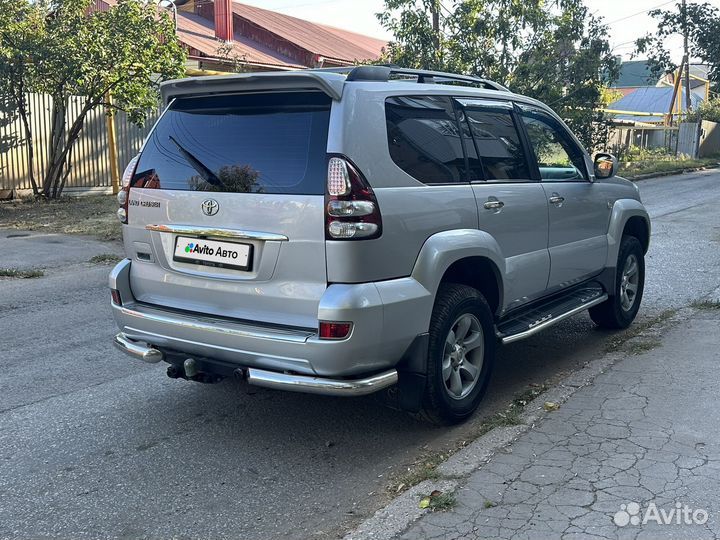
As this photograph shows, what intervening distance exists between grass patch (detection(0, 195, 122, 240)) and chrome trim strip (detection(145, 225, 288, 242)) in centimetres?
767

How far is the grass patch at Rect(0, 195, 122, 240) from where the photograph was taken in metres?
12.2

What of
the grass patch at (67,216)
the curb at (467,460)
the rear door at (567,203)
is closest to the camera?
the curb at (467,460)

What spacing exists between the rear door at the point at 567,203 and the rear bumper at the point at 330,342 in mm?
1771

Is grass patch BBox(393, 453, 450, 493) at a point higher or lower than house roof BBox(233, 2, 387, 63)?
lower

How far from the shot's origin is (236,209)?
13.1ft

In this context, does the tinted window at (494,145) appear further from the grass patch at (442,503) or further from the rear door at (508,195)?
the grass patch at (442,503)

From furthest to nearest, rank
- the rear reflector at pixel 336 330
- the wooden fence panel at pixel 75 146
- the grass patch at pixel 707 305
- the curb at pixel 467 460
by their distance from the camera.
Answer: the wooden fence panel at pixel 75 146 → the grass patch at pixel 707 305 → the rear reflector at pixel 336 330 → the curb at pixel 467 460

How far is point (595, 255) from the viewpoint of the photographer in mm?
5934

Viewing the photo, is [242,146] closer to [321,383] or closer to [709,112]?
[321,383]

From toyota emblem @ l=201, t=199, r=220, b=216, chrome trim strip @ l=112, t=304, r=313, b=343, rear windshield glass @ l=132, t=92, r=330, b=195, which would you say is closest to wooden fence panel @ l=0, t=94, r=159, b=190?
rear windshield glass @ l=132, t=92, r=330, b=195

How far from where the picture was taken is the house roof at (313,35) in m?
30.7

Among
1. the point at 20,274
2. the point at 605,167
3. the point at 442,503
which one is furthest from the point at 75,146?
the point at 442,503

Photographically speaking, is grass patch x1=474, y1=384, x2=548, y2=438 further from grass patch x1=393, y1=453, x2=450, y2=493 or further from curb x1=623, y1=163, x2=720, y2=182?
curb x1=623, y1=163, x2=720, y2=182

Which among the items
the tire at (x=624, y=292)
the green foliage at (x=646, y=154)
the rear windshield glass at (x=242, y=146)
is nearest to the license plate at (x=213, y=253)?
the rear windshield glass at (x=242, y=146)
